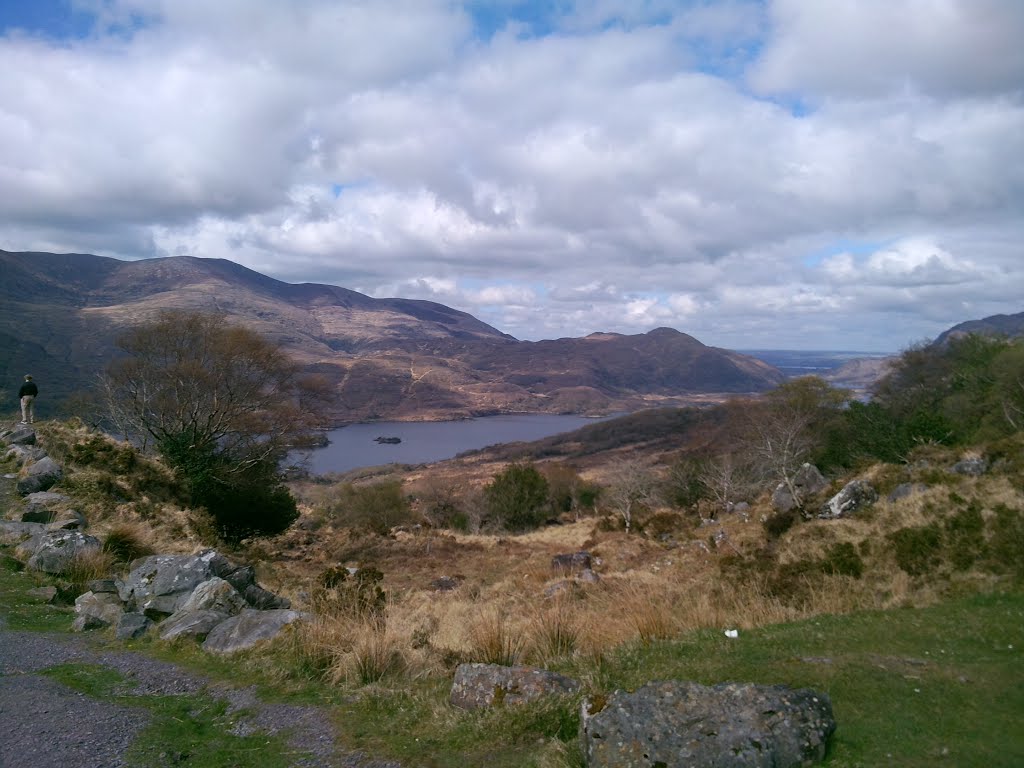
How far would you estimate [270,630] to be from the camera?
6.71 meters

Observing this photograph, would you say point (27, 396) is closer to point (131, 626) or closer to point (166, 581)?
point (166, 581)

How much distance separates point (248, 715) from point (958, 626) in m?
7.07

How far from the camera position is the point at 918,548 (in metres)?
10.5

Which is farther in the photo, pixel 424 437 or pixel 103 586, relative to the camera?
pixel 424 437

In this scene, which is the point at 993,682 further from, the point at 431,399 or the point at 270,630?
the point at 431,399

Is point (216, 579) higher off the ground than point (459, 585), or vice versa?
point (216, 579)

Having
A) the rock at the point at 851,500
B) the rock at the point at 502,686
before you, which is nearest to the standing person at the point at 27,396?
the rock at the point at 502,686

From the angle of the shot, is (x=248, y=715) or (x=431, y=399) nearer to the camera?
(x=248, y=715)

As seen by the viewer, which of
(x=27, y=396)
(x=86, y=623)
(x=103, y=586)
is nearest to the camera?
(x=86, y=623)

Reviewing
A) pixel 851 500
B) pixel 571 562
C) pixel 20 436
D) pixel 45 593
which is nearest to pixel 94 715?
pixel 45 593

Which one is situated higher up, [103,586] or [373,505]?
[103,586]

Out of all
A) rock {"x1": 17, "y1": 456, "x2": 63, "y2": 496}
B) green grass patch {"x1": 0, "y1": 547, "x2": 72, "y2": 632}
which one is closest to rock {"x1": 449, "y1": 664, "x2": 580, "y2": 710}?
green grass patch {"x1": 0, "y1": 547, "x2": 72, "y2": 632}

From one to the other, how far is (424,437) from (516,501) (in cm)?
9532

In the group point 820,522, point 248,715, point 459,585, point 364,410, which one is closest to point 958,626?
point 248,715
